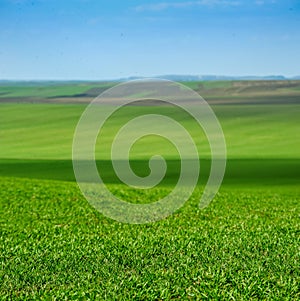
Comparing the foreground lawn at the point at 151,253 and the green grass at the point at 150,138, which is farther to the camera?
the green grass at the point at 150,138

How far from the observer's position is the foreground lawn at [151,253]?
1351cm

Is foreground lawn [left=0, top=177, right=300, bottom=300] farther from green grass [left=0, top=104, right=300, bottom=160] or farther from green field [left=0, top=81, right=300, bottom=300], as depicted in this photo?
green grass [left=0, top=104, right=300, bottom=160]

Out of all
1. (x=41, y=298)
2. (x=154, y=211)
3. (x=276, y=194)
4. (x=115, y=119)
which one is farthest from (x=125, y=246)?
(x=115, y=119)

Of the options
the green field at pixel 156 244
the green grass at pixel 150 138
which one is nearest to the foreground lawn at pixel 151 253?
the green field at pixel 156 244

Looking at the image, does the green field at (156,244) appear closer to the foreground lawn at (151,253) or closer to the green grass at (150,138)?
the foreground lawn at (151,253)

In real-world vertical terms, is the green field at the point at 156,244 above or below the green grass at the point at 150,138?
above

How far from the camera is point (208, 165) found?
52062 mm

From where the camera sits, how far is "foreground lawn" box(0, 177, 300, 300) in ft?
44.3

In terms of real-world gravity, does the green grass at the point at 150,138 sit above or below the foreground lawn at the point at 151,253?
below

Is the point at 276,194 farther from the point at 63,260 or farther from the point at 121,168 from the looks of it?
the point at 121,168

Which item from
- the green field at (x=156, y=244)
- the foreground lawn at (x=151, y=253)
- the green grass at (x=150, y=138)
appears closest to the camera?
the foreground lawn at (x=151, y=253)

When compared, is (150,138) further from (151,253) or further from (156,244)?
(151,253)

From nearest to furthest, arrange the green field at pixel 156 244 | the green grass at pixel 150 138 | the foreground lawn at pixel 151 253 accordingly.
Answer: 1. the foreground lawn at pixel 151 253
2. the green field at pixel 156 244
3. the green grass at pixel 150 138

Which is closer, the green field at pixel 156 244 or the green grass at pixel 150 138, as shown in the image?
the green field at pixel 156 244
